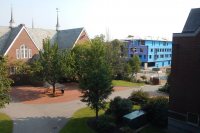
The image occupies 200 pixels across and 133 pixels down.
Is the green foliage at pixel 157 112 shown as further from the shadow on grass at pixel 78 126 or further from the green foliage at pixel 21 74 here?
the green foliage at pixel 21 74

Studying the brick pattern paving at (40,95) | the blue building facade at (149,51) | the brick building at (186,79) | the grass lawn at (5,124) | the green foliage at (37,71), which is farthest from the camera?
the blue building facade at (149,51)

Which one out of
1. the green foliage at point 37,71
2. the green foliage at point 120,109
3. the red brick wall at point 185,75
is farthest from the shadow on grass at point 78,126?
the green foliage at point 37,71

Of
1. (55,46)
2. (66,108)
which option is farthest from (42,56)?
(66,108)

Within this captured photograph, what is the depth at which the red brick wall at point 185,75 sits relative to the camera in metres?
19.2

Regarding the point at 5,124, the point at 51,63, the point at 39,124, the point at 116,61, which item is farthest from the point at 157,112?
the point at 116,61

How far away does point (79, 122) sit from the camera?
77.8 feet

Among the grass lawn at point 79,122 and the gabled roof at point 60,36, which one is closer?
the grass lawn at point 79,122

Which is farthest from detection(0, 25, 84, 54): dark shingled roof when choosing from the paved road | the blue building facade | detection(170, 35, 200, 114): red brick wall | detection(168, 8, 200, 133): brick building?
the blue building facade

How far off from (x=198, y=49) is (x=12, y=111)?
19.8 m

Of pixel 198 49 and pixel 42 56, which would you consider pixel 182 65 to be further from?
pixel 42 56

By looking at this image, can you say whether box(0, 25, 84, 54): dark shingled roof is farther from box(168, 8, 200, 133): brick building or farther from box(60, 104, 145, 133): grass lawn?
box(168, 8, 200, 133): brick building

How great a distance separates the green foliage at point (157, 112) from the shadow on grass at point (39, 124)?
7970 millimetres

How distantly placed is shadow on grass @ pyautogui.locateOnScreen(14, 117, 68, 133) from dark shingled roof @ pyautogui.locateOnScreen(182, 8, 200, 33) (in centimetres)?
1353

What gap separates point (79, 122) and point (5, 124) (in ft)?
21.6
